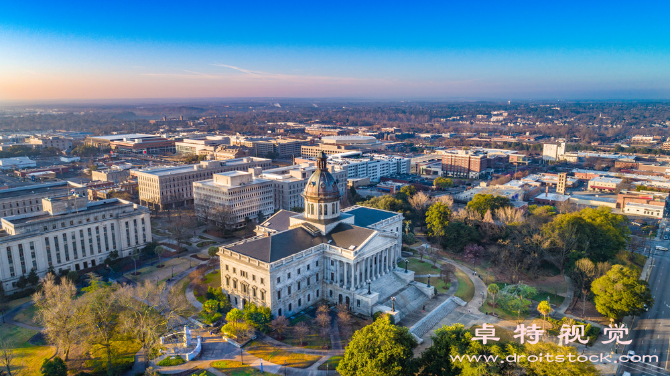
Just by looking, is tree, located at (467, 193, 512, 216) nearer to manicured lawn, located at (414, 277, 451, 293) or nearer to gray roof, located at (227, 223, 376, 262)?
manicured lawn, located at (414, 277, 451, 293)

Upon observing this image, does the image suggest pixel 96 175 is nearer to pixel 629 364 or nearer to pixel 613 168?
pixel 629 364

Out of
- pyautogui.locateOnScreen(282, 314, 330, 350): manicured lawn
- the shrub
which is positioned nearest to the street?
pyautogui.locateOnScreen(282, 314, 330, 350): manicured lawn

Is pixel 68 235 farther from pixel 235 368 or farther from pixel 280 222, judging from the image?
pixel 235 368

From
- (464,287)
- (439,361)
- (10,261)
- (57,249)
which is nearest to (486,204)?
(464,287)

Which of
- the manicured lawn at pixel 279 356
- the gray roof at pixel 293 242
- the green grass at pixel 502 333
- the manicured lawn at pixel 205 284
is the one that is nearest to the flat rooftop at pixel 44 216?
the manicured lawn at pixel 205 284

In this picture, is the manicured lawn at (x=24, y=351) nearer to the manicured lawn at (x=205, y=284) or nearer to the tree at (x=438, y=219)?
the manicured lawn at (x=205, y=284)

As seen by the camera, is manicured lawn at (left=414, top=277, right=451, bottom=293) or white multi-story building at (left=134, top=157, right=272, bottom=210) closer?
manicured lawn at (left=414, top=277, right=451, bottom=293)
